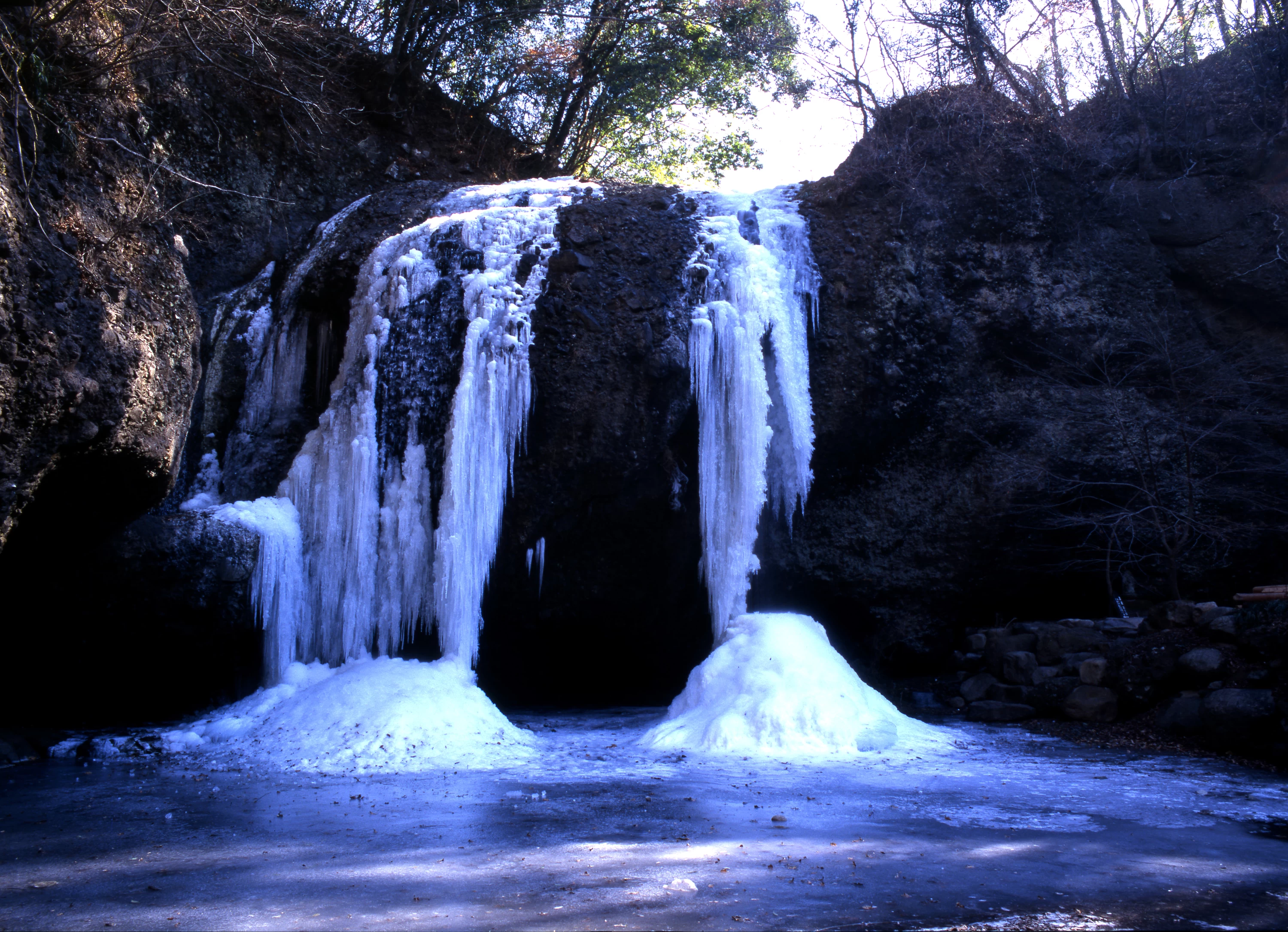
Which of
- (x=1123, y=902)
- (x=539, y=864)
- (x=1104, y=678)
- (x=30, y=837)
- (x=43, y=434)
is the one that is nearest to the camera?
(x=1123, y=902)

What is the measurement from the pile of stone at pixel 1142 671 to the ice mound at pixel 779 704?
1.34 meters

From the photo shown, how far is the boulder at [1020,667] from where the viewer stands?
30.0ft

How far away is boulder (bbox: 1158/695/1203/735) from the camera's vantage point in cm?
746

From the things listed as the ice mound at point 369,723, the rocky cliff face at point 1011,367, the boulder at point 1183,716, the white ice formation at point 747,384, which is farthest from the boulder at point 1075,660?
the ice mound at point 369,723

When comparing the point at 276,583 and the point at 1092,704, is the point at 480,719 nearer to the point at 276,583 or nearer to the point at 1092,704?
the point at 276,583

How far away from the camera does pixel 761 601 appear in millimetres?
10914

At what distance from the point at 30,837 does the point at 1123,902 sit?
4.91 m

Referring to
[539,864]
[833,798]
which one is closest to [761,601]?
[833,798]

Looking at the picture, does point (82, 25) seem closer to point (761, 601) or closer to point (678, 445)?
point (678, 445)

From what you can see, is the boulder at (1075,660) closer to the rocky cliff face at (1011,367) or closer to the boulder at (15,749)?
the rocky cliff face at (1011,367)

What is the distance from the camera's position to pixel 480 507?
907 cm

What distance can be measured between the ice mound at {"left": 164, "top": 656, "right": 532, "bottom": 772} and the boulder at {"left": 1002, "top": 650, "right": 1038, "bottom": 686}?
4959 mm

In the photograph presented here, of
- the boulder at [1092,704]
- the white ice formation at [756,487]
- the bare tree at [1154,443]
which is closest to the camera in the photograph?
the white ice formation at [756,487]

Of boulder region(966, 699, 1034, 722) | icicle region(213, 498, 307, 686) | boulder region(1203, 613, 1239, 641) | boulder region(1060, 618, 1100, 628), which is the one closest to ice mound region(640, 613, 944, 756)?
boulder region(966, 699, 1034, 722)
